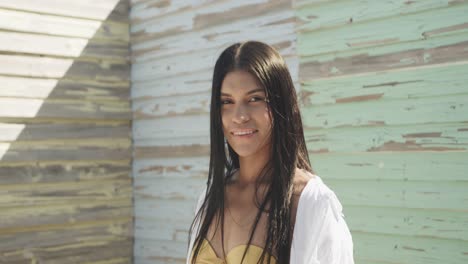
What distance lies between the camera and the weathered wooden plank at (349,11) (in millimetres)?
3639

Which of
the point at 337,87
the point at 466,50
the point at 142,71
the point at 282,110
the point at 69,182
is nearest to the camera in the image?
the point at 282,110

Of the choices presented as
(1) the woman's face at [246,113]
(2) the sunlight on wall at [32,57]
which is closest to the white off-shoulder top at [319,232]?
(1) the woman's face at [246,113]

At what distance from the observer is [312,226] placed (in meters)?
2.01

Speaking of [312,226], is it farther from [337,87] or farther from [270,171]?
[337,87]

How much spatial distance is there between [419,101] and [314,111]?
29.3 inches

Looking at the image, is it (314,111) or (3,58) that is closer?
(314,111)

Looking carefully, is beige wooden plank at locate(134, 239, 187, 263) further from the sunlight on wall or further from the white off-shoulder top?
the white off-shoulder top

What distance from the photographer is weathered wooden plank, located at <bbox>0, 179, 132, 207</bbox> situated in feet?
16.7

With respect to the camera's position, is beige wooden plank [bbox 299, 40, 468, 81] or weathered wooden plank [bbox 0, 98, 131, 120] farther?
weathered wooden plank [bbox 0, 98, 131, 120]

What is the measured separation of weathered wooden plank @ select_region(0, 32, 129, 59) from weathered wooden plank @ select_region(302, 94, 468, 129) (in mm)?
2142

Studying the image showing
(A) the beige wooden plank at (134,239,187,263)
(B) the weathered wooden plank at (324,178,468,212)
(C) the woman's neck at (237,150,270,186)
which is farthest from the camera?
(A) the beige wooden plank at (134,239,187,263)

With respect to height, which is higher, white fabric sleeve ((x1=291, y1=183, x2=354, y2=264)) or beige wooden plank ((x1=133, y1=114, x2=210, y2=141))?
beige wooden plank ((x1=133, y1=114, x2=210, y2=141))

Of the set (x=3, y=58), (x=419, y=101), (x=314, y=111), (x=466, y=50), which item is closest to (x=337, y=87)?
(x=314, y=111)

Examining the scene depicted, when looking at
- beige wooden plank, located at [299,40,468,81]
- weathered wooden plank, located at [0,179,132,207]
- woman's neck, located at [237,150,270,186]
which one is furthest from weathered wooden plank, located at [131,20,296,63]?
woman's neck, located at [237,150,270,186]
